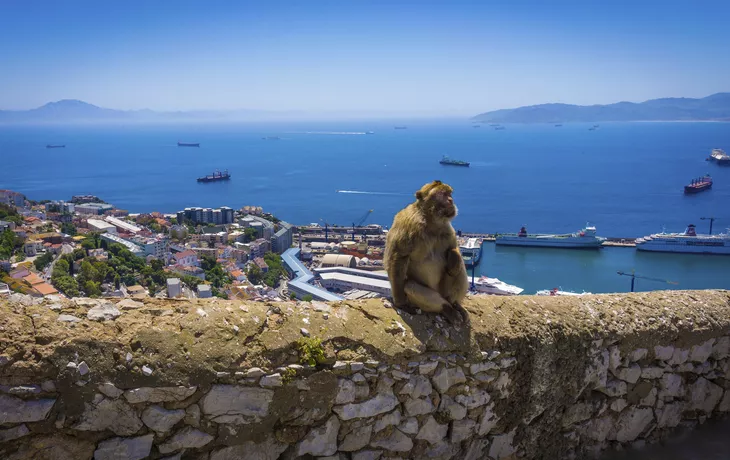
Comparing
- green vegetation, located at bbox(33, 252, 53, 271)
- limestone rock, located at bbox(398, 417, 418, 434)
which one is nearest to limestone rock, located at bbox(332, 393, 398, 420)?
limestone rock, located at bbox(398, 417, 418, 434)

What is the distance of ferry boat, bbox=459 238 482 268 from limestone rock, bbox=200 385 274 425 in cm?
2791

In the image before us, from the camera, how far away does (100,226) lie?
37.1 metres

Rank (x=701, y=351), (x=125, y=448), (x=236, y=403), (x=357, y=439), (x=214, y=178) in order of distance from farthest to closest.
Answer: (x=214, y=178), (x=701, y=351), (x=357, y=439), (x=236, y=403), (x=125, y=448)

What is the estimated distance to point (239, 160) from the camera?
98875mm

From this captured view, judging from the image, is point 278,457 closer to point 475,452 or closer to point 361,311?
point 361,311

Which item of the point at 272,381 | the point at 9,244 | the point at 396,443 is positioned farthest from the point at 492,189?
the point at 272,381

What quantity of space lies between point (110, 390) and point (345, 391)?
39.2 inches

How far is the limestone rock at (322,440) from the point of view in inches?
102

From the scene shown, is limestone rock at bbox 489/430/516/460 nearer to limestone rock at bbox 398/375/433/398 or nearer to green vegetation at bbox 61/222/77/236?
limestone rock at bbox 398/375/433/398

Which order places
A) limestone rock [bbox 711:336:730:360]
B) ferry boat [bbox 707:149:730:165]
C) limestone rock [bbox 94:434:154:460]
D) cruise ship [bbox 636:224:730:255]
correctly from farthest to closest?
ferry boat [bbox 707:149:730:165]
cruise ship [bbox 636:224:730:255]
limestone rock [bbox 711:336:730:360]
limestone rock [bbox 94:434:154:460]

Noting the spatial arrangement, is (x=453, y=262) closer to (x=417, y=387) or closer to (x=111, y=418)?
(x=417, y=387)

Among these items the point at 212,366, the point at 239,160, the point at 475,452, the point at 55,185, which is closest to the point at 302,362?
the point at 212,366

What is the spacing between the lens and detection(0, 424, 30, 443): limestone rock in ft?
7.13

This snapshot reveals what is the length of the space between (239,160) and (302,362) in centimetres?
9956
